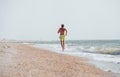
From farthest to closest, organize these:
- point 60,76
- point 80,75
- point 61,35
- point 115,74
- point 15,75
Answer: point 61,35, point 115,74, point 80,75, point 60,76, point 15,75

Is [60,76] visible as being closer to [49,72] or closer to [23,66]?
[49,72]

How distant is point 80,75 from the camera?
10781mm

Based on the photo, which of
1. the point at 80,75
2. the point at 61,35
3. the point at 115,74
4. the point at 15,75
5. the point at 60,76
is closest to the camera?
the point at 15,75

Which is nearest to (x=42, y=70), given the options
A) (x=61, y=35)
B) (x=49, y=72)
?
(x=49, y=72)

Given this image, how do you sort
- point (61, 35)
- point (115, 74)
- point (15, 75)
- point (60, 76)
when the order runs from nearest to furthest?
1. point (15, 75)
2. point (60, 76)
3. point (115, 74)
4. point (61, 35)

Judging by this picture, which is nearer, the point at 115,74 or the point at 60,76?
the point at 60,76

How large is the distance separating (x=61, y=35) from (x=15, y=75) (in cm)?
1324

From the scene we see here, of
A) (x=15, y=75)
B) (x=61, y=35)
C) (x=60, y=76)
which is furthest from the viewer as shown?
(x=61, y=35)

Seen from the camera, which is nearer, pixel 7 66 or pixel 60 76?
pixel 60 76

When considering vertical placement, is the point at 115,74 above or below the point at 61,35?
below

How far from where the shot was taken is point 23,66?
11.3m

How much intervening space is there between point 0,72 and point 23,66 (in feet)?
5.81

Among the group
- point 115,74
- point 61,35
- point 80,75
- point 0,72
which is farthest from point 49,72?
point 61,35

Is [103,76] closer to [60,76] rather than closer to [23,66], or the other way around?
[60,76]
